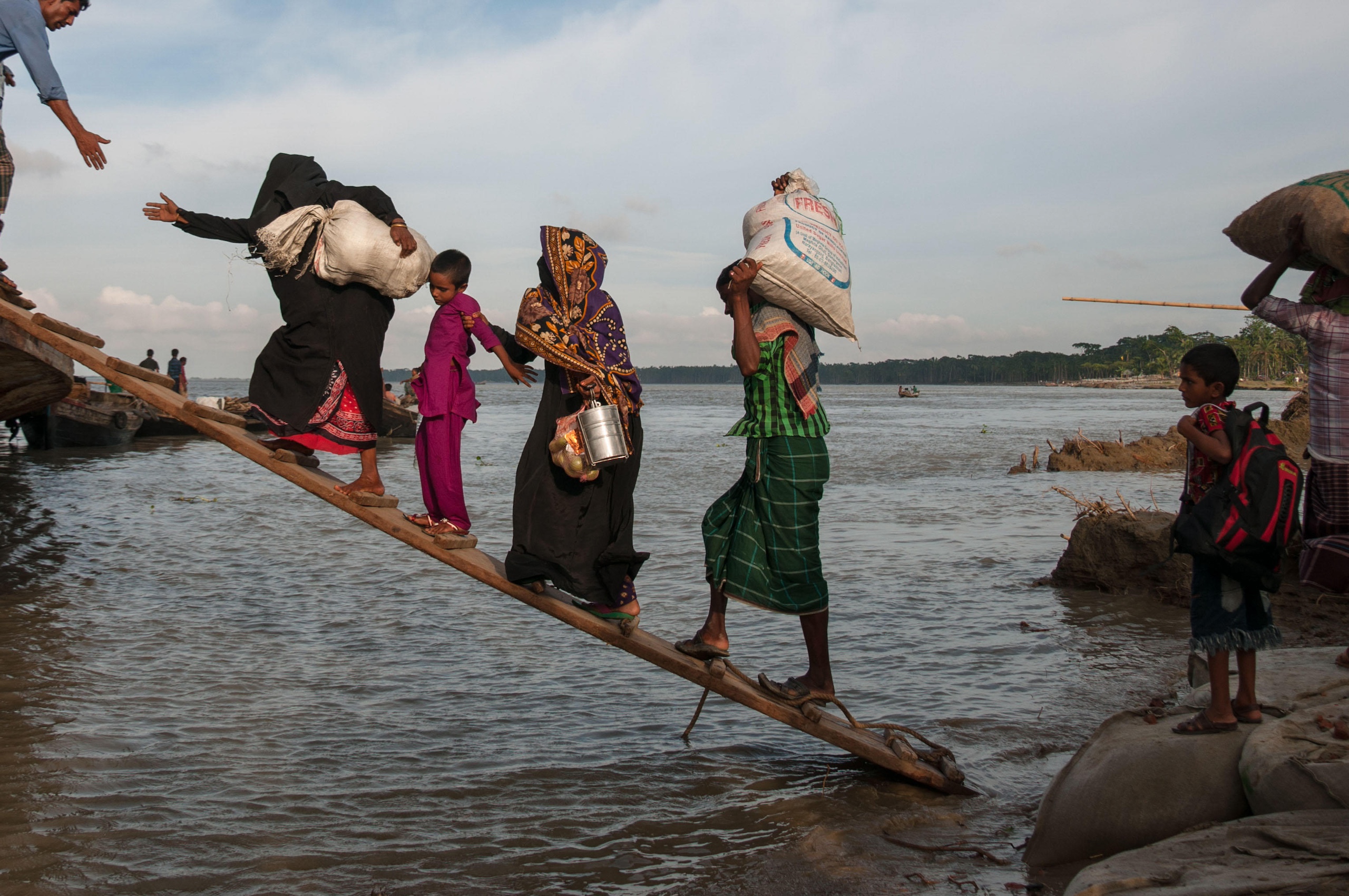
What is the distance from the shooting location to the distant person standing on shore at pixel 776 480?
405 cm

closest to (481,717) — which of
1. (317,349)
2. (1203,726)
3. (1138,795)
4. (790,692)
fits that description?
(790,692)

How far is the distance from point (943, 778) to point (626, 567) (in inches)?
63.9

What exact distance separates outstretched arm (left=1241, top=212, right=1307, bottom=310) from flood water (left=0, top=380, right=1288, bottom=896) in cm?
225

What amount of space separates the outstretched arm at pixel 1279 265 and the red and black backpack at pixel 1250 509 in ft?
2.84

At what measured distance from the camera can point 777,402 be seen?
4.06 m

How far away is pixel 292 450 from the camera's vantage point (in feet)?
14.9

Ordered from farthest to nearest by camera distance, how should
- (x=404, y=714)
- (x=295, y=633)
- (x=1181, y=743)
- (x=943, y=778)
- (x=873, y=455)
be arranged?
(x=873, y=455)
(x=295, y=633)
(x=404, y=714)
(x=943, y=778)
(x=1181, y=743)

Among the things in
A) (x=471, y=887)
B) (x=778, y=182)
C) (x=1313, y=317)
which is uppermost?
(x=778, y=182)

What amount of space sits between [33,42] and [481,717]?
3972 millimetres

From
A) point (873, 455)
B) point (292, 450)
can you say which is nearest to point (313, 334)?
point (292, 450)

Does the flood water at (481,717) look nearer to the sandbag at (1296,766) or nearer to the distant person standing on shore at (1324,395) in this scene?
the sandbag at (1296,766)

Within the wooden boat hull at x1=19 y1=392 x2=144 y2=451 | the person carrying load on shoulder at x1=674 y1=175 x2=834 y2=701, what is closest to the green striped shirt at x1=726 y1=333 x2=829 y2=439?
the person carrying load on shoulder at x1=674 y1=175 x2=834 y2=701

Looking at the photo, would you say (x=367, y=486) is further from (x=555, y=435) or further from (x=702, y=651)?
(x=702, y=651)

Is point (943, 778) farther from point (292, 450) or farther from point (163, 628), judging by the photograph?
point (163, 628)
